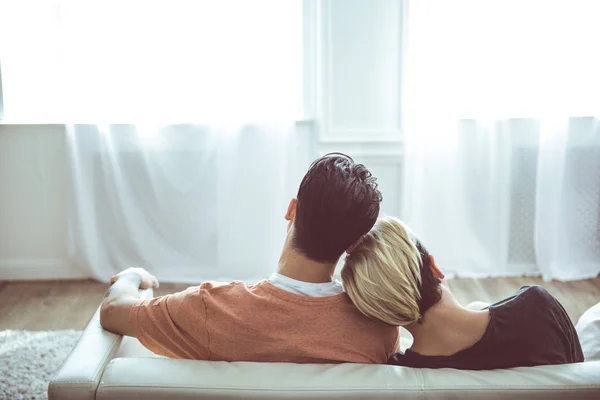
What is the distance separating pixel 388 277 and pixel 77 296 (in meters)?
2.38

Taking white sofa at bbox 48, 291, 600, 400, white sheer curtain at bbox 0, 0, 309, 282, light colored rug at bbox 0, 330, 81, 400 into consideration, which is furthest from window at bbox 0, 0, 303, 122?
white sofa at bbox 48, 291, 600, 400

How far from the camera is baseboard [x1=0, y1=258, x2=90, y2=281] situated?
141 inches

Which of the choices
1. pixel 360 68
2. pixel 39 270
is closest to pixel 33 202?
pixel 39 270

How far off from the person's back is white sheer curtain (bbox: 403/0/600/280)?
2.17 metres

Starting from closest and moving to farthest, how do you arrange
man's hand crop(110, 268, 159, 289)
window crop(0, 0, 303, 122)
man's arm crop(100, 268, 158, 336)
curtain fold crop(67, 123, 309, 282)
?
man's arm crop(100, 268, 158, 336) < man's hand crop(110, 268, 159, 289) < window crop(0, 0, 303, 122) < curtain fold crop(67, 123, 309, 282)

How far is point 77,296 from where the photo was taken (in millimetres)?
3334

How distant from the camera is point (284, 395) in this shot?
1153mm

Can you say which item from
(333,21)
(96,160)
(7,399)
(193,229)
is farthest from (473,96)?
(7,399)

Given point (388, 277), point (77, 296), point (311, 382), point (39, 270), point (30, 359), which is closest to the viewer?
point (311, 382)

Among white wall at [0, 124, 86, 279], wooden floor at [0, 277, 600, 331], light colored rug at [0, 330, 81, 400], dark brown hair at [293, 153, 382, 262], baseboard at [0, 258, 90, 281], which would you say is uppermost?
dark brown hair at [293, 153, 382, 262]

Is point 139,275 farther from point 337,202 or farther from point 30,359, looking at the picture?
point 30,359

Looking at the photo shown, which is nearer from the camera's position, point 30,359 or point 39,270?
point 30,359

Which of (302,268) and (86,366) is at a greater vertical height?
(302,268)

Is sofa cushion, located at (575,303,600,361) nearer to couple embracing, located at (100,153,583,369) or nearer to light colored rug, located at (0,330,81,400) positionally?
couple embracing, located at (100,153,583,369)
